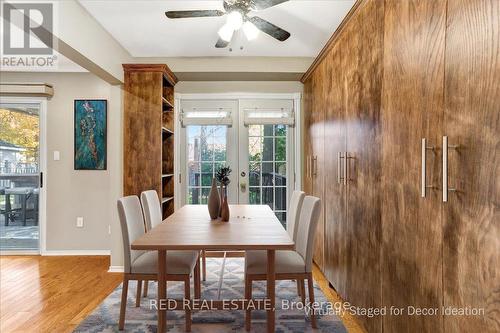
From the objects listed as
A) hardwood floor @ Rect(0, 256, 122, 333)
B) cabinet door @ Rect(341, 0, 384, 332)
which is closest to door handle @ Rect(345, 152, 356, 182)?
cabinet door @ Rect(341, 0, 384, 332)

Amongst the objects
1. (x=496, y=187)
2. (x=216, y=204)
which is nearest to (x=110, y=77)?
(x=216, y=204)

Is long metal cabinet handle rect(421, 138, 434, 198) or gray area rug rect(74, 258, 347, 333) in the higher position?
long metal cabinet handle rect(421, 138, 434, 198)

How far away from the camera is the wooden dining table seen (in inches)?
72.0

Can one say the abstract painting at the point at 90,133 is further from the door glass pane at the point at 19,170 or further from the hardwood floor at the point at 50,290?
the hardwood floor at the point at 50,290

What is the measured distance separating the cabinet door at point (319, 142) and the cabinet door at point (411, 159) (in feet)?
4.98

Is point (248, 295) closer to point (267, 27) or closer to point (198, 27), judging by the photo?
point (267, 27)

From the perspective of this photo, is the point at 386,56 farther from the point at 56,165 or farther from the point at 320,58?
the point at 56,165

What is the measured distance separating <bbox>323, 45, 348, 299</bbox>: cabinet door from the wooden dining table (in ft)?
2.31

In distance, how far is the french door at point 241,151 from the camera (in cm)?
462

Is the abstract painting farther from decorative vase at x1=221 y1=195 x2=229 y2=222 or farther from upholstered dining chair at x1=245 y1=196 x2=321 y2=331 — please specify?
upholstered dining chair at x1=245 y1=196 x2=321 y2=331

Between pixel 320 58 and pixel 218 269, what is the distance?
2.68 meters

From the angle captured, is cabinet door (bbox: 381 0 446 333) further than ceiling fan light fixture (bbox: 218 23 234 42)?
No

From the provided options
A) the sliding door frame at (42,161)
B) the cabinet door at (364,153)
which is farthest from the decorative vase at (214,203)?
the sliding door frame at (42,161)

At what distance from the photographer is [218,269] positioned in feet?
12.6
